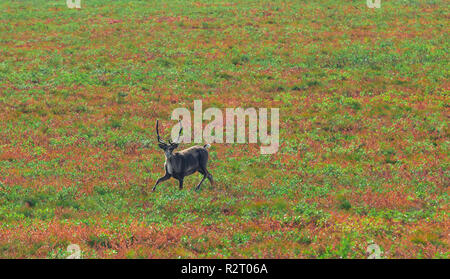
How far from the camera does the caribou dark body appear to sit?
15984mm

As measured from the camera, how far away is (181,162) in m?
16.3

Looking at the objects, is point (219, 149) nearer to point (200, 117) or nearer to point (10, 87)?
point (200, 117)

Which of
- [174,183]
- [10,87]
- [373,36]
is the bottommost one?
[174,183]

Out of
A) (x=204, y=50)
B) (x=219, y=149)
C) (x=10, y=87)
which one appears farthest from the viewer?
(x=204, y=50)

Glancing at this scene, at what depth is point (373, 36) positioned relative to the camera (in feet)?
131

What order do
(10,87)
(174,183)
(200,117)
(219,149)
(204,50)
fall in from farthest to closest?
(204,50)
(10,87)
(200,117)
(219,149)
(174,183)

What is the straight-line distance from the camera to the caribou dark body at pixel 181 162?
16.0 m
